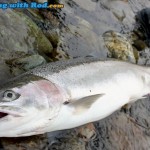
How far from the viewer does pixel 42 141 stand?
501cm

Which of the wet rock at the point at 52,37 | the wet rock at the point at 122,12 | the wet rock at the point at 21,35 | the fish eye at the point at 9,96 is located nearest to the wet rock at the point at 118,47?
the wet rock at the point at 52,37

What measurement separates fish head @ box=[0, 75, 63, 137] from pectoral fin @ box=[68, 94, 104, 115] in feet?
0.82

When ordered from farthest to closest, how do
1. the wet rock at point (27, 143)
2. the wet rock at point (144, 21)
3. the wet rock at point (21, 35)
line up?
the wet rock at point (144, 21) → the wet rock at point (21, 35) → the wet rock at point (27, 143)

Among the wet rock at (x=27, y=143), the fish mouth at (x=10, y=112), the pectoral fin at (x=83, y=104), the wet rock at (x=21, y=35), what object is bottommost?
the wet rock at (x=27, y=143)

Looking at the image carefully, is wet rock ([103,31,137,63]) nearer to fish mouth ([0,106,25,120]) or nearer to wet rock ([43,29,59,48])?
wet rock ([43,29,59,48])

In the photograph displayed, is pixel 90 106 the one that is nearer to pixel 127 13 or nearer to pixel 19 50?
pixel 19 50

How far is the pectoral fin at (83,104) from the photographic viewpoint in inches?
191

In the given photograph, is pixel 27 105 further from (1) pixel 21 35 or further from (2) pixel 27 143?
(1) pixel 21 35

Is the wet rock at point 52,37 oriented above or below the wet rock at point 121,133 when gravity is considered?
above

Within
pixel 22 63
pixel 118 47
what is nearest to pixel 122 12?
pixel 118 47

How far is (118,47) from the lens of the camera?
8297mm

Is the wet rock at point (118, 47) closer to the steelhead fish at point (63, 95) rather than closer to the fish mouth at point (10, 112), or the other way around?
the steelhead fish at point (63, 95)

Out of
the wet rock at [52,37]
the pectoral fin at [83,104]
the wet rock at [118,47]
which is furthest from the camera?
the wet rock at [118,47]

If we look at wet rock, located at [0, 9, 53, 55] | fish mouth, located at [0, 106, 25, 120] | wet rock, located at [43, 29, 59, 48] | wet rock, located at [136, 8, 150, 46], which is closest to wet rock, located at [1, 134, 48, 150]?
fish mouth, located at [0, 106, 25, 120]
